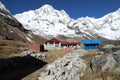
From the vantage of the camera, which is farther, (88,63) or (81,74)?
(88,63)

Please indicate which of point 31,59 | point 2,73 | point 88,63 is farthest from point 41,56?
point 88,63

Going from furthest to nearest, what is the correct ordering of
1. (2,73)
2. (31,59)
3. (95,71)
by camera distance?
(31,59), (2,73), (95,71)

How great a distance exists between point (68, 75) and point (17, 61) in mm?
23867

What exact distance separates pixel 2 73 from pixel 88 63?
1580 centimetres

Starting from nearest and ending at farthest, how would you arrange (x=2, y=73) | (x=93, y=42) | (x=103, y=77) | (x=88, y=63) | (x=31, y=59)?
(x=103, y=77)
(x=88, y=63)
(x=2, y=73)
(x=31, y=59)
(x=93, y=42)

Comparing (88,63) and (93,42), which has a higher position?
(93,42)

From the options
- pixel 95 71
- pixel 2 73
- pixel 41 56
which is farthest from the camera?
pixel 41 56

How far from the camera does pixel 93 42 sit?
315 feet

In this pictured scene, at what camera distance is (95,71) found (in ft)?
112

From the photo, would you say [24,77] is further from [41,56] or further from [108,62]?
[41,56]

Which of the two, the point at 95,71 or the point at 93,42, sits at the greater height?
the point at 93,42

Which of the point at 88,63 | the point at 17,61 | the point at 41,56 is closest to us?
the point at 88,63

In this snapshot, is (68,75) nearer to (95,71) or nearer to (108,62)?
(95,71)

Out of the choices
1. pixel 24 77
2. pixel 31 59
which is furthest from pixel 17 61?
pixel 24 77
